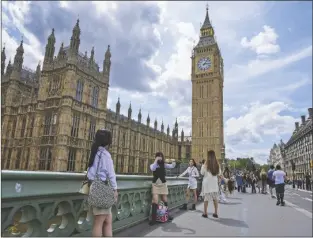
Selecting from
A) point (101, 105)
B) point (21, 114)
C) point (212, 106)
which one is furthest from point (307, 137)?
point (21, 114)

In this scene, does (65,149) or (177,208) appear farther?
(65,149)

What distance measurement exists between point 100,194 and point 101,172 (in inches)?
11.2

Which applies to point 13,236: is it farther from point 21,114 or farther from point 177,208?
point 21,114

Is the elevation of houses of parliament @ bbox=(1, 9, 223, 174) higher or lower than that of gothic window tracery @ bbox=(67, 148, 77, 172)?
higher

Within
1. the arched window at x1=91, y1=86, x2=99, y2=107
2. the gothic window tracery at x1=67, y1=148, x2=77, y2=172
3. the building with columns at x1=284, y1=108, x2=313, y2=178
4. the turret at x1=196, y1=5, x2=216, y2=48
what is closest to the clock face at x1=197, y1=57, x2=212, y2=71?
the turret at x1=196, y1=5, x2=216, y2=48

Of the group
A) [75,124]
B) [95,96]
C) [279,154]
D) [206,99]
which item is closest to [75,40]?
[95,96]

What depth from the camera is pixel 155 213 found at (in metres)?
6.20

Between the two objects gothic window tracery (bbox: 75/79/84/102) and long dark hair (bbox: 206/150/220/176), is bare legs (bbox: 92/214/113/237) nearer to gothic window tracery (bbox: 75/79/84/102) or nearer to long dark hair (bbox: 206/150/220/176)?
long dark hair (bbox: 206/150/220/176)

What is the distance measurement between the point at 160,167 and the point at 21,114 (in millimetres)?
32540

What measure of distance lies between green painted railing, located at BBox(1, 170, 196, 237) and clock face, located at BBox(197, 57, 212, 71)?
7133 cm

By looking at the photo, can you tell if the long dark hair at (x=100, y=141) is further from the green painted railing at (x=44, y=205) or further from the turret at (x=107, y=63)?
the turret at (x=107, y=63)

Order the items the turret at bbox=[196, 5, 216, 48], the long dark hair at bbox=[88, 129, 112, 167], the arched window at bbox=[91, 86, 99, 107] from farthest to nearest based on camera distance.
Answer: the turret at bbox=[196, 5, 216, 48], the arched window at bbox=[91, 86, 99, 107], the long dark hair at bbox=[88, 129, 112, 167]

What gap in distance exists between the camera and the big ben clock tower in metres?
69.6

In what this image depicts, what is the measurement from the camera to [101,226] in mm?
3348
